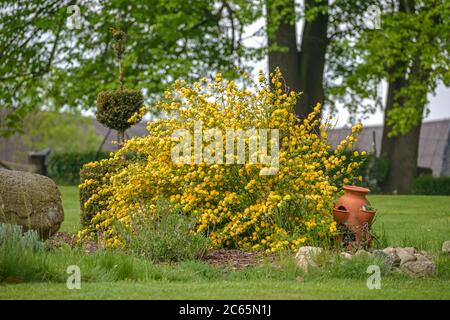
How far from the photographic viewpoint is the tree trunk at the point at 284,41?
19984mm

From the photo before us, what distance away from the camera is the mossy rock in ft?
40.0

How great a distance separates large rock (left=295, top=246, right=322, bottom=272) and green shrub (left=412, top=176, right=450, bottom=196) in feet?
46.5

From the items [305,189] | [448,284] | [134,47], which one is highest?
[134,47]

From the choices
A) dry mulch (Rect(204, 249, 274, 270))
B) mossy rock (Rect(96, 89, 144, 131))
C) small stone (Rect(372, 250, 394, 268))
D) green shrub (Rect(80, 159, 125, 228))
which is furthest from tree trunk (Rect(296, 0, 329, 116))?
small stone (Rect(372, 250, 394, 268))

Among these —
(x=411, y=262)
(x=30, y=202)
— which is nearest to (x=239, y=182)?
(x=411, y=262)

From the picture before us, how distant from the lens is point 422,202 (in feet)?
53.6

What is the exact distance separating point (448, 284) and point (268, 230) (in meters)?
2.45

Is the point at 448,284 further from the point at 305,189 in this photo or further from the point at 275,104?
the point at 275,104

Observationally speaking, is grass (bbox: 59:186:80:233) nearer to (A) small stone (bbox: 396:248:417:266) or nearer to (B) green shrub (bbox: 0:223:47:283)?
(B) green shrub (bbox: 0:223:47:283)

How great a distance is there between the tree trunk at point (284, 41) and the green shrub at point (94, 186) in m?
9.58

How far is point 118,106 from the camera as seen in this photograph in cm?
1220

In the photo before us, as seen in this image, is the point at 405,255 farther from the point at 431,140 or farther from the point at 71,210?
the point at 431,140

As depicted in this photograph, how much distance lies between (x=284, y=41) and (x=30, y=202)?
12226 millimetres
